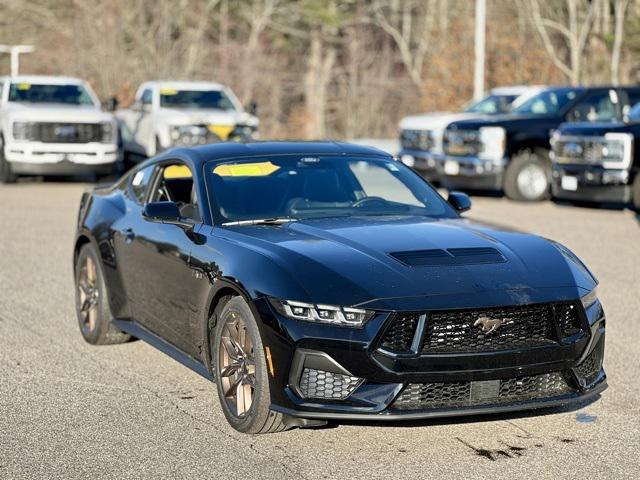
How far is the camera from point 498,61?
42.3 meters

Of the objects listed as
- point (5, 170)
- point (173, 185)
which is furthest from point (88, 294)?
point (5, 170)

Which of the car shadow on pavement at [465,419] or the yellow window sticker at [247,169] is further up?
the yellow window sticker at [247,169]

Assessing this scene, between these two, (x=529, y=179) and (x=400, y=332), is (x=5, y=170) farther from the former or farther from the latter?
(x=400, y=332)

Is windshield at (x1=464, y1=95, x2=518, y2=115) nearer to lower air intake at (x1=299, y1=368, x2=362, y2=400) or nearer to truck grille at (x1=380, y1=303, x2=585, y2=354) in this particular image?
truck grille at (x1=380, y1=303, x2=585, y2=354)

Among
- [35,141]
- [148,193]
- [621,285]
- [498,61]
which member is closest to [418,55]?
[498,61]

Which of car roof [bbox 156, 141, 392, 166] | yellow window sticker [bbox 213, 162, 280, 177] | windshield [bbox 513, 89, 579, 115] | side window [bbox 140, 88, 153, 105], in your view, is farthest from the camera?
side window [bbox 140, 88, 153, 105]

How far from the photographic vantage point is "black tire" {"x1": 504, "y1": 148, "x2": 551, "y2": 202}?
69.6 feet

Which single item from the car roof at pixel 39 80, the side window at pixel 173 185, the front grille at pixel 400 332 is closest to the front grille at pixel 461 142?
the car roof at pixel 39 80

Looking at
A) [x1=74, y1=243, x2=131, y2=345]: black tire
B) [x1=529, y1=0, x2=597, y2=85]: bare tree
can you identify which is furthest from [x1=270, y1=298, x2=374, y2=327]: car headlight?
[x1=529, y1=0, x2=597, y2=85]: bare tree

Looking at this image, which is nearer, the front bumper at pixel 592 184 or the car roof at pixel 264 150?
the car roof at pixel 264 150

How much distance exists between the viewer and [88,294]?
9.02 meters

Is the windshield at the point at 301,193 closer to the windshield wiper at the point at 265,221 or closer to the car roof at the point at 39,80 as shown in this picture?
the windshield wiper at the point at 265,221

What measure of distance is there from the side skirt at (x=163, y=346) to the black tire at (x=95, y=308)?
0.52 feet

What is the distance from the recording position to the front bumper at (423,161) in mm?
22953
